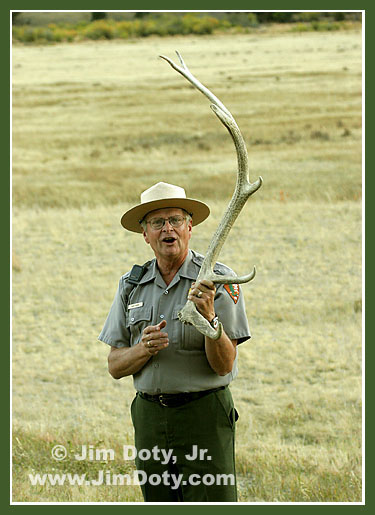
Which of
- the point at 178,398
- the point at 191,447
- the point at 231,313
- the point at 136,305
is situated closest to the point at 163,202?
the point at 136,305

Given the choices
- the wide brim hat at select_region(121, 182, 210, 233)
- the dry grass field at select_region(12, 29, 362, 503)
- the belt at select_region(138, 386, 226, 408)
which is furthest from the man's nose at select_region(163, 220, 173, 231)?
the dry grass field at select_region(12, 29, 362, 503)

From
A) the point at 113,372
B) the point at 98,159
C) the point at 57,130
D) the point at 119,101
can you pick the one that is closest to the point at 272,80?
the point at 119,101

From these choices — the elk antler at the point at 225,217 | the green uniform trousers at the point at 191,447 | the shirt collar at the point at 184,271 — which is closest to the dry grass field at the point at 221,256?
the green uniform trousers at the point at 191,447

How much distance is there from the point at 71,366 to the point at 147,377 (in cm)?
592

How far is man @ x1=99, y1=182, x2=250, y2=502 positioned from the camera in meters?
4.04

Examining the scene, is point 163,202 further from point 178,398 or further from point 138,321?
point 178,398

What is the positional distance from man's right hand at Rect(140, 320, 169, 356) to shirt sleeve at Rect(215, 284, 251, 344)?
299 mm

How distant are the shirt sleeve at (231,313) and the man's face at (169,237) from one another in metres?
0.30

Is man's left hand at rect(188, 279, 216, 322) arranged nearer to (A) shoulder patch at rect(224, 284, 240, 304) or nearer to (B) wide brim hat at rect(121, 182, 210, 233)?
(A) shoulder patch at rect(224, 284, 240, 304)

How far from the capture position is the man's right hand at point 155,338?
155 inches

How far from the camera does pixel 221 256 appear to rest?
45.1 feet

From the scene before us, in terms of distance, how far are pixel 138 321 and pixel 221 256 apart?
9618 mm

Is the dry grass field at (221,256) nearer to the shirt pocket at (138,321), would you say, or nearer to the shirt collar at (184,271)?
the shirt pocket at (138,321)

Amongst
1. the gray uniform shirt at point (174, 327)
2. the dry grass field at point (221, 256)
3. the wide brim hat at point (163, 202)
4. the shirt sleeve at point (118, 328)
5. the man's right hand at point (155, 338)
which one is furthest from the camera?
the dry grass field at point (221, 256)
